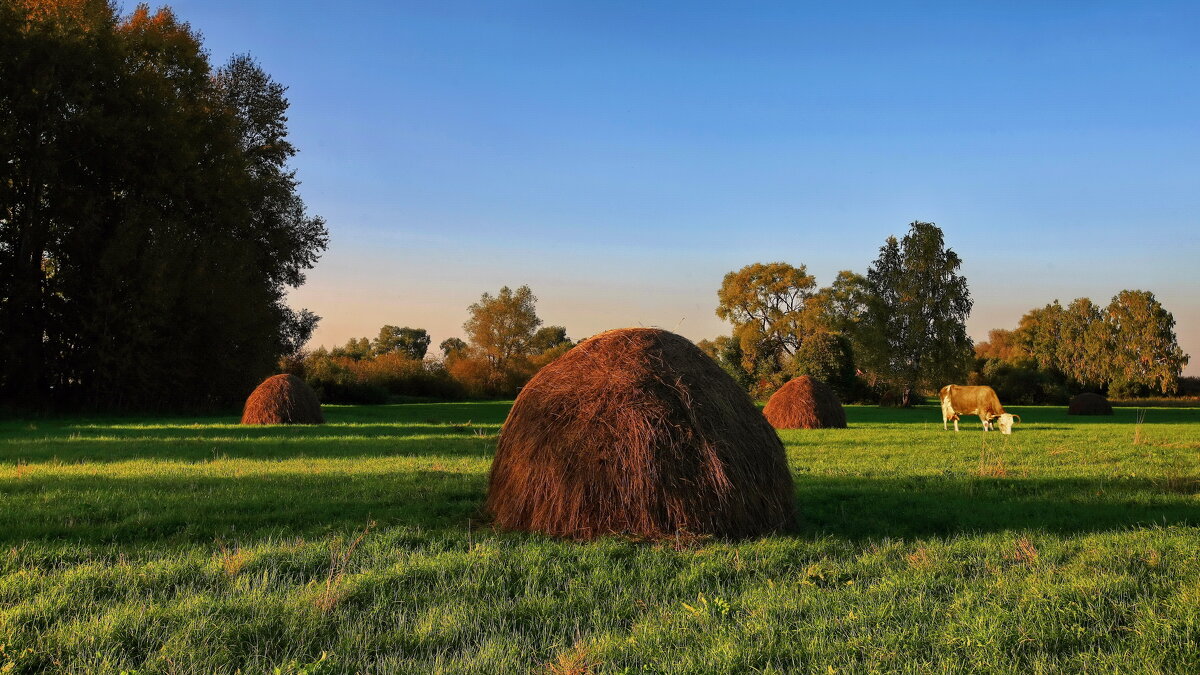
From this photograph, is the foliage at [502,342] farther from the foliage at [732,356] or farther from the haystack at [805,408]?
the haystack at [805,408]

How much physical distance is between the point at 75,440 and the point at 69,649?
17.0m

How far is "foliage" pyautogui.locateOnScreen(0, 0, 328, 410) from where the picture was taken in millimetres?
28719

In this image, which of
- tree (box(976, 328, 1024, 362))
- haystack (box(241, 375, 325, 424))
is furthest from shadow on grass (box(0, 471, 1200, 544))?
tree (box(976, 328, 1024, 362))

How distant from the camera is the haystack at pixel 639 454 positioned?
7867 millimetres

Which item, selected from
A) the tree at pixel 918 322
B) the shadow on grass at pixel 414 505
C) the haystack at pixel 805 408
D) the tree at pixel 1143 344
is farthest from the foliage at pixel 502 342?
the tree at pixel 1143 344

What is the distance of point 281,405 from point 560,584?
2226cm

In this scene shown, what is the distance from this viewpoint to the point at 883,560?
7.09 metres

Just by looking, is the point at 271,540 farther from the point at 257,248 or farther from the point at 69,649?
the point at 257,248

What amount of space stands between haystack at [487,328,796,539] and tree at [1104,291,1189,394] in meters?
85.3

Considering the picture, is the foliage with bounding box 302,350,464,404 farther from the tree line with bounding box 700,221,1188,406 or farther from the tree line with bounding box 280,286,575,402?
the tree line with bounding box 700,221,1188,406

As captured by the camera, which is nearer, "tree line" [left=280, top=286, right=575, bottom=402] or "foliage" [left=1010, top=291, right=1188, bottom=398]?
"tree line" [left=280, top=286, right=575, bottom=402]

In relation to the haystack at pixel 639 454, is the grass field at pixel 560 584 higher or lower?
lower

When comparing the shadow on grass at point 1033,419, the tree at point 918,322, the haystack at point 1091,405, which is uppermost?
the tree at point 918,322

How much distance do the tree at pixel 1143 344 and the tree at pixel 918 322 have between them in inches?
1236
